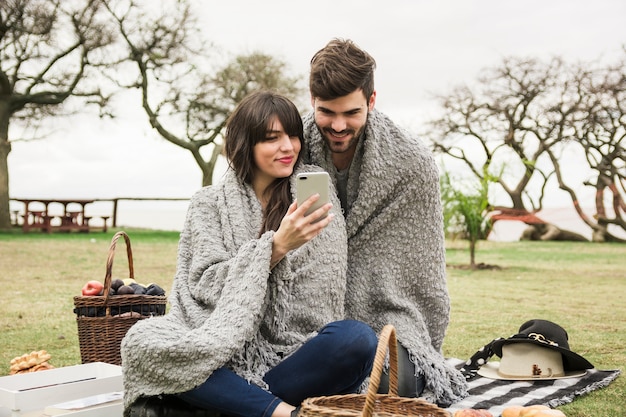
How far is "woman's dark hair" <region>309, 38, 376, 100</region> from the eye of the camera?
3088mm

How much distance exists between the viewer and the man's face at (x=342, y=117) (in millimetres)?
3154

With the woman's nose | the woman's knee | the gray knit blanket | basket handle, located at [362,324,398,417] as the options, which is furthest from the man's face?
basket handle, located at [362,324,398,417]

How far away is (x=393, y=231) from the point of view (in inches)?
134

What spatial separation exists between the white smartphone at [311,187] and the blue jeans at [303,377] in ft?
1.46

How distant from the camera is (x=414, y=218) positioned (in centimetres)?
341

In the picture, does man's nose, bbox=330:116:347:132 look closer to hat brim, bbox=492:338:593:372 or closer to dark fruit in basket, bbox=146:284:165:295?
dark fruit in basket, bbox=146:284:165:295

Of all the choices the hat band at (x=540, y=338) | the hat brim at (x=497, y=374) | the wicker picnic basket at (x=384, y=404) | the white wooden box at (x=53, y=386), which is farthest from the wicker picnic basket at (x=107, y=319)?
the hat band at (x=540, y=338)

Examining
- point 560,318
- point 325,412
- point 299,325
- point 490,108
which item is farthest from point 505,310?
point 490,108

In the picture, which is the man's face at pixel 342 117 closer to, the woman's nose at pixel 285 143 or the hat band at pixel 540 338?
the woman's nose at pixel 285 143

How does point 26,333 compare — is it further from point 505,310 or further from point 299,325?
point 505,310

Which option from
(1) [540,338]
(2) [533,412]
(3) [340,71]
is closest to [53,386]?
(3) [340,71]

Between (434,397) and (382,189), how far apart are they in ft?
3.11

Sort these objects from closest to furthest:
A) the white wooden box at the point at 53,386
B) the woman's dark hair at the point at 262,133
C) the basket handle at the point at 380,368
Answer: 1. the basket handle at the point at 380,368
2. the white wooden box at the point at 53,386
3. the woman's dark hair at the point at 262,133

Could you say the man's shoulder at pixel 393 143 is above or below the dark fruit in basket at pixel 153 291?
above
